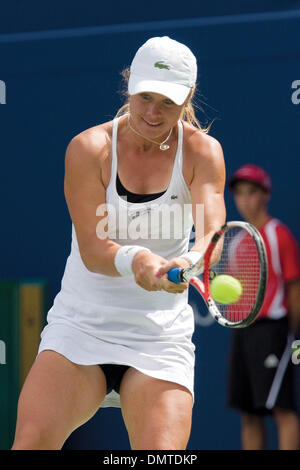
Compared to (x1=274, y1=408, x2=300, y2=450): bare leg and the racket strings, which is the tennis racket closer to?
the racket strings

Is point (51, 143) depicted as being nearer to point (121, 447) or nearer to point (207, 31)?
point (207, 31)

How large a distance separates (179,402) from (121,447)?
1997 millimetres

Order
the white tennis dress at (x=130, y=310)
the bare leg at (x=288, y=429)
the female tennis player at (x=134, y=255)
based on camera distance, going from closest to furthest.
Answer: the female tennis player at (x=134, y=255) → the white tennis dress at (x=130, y=310) → the bare leg at (x=288, y=429)

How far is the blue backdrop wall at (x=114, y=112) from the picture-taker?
4.56m

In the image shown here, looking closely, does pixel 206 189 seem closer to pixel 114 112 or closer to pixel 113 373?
pixel 113 373

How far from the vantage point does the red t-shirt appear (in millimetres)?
4441

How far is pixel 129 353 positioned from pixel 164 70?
0.85 m

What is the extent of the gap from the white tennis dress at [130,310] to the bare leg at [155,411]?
0.06 m

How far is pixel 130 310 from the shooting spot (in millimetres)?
3078

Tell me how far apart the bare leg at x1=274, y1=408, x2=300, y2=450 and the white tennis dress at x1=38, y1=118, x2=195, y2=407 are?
58.2 inches

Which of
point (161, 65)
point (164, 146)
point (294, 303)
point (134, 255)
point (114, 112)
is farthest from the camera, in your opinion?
point (114, 112)

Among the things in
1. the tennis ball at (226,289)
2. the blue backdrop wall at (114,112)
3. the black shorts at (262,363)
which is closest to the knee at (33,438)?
the tennis ball at (226,289)

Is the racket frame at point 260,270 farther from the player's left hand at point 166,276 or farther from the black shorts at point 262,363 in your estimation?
the black shorts at point 262,363

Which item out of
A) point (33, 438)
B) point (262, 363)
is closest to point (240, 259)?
point (262, 363)
